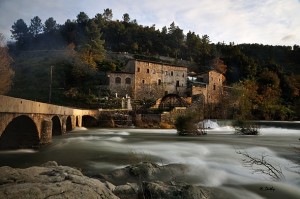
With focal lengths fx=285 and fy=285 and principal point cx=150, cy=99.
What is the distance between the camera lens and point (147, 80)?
58562mm

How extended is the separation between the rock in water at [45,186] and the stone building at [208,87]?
53.1m

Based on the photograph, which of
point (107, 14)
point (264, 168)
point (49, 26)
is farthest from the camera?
point (107, 14)

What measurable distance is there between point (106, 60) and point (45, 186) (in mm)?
63746

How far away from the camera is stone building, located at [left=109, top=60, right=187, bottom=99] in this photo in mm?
54938

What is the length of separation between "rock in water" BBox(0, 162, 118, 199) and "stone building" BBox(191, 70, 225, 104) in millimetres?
53112

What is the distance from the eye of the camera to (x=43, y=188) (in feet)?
20.6

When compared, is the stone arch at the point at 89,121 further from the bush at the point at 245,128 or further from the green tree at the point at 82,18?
the green tree at the point at 82,18

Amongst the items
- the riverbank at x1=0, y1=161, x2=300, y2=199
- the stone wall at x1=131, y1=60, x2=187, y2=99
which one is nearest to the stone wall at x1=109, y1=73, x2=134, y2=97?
the stone wall at x1=131, y1=60, x2=187, y2=99

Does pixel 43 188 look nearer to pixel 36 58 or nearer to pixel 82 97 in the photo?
pixel 82 97

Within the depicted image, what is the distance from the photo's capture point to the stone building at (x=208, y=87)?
61.0 metres

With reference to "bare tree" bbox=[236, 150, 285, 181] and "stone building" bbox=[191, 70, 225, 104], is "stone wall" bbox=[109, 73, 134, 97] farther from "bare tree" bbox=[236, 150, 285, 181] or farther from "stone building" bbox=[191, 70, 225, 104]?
"bare tree" bbox=[236, 150, 285, 181]

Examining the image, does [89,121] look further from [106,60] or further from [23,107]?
[106,60]

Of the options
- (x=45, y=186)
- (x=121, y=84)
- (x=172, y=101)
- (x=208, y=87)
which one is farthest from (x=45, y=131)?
(x=208, y=87)

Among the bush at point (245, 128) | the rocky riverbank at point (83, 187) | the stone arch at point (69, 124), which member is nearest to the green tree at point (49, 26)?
the stone arch at point (69, 124)
